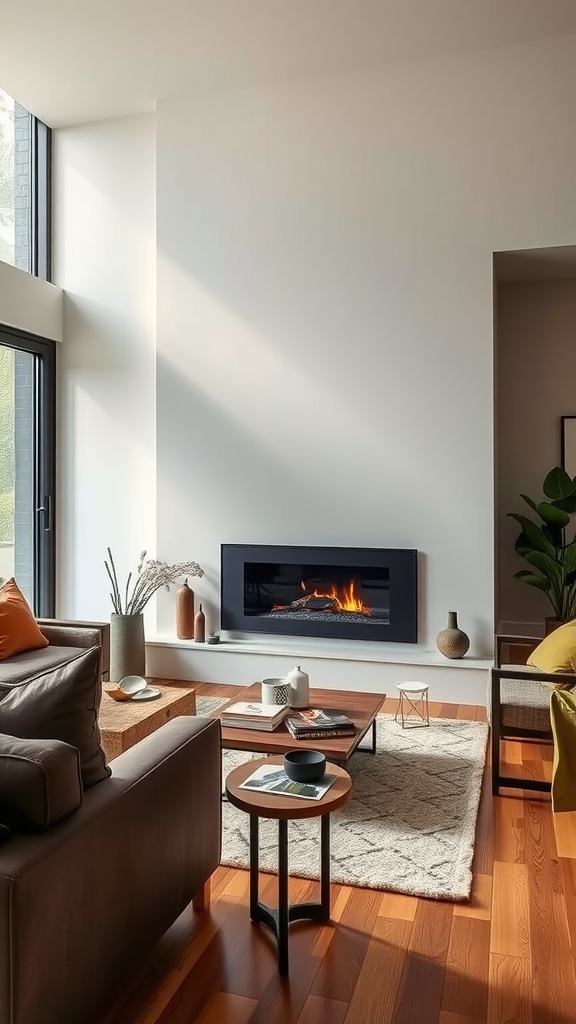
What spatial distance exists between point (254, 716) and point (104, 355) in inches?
132

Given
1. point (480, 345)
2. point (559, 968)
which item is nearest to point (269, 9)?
point (480, 345)

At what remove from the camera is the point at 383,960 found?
6.59ft

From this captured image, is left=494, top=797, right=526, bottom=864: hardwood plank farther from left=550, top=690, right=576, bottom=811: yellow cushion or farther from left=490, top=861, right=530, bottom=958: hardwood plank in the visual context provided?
left=550, top=690, right=576, bottom=811: yellow cushion

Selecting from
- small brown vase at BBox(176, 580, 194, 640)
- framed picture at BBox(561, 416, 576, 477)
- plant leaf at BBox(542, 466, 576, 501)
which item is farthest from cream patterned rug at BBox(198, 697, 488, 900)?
framed picture at BBox(561, 416, 576, 477)

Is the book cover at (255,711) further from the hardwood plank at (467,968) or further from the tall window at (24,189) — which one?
the tall window at (24,189)

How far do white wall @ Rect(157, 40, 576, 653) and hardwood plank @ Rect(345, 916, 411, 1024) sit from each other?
101 inches

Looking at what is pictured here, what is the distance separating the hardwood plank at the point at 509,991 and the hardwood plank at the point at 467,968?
2cm

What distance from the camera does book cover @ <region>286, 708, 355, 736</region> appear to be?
290 centimetres

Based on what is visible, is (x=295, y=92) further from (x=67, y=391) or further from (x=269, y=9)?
(x=67, y=391)

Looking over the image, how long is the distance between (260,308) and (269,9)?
1.63 metres

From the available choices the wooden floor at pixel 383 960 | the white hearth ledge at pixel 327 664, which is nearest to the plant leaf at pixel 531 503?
the white hearth ledge at pixel 327 664

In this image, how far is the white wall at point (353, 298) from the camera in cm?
449

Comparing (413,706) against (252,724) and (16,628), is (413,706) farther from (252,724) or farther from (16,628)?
(16,628)

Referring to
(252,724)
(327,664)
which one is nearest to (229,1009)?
(252,724)
